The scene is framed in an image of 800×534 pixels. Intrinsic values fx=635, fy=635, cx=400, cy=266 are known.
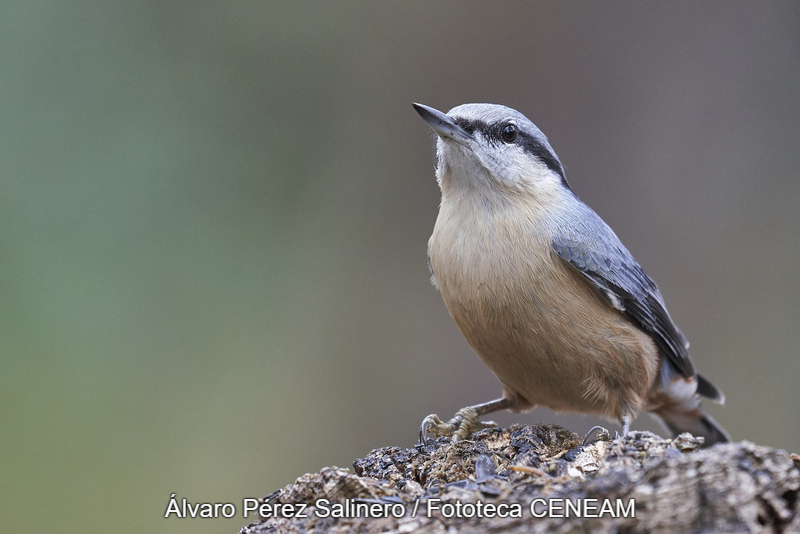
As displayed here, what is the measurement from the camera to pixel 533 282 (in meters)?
2.83

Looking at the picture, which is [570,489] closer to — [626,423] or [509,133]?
[626,423]

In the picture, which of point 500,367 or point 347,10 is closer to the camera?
point 500,367

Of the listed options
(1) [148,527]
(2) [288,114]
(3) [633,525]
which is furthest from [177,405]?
(3) [633,525]

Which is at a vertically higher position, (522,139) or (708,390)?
(522,139)

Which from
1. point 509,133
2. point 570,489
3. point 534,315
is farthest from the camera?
point 509,133

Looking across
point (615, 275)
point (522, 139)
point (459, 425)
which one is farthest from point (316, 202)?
point (615, 275)

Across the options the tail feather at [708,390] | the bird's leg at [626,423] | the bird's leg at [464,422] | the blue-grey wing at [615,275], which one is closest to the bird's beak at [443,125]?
the blue-grey wing at [615,275]

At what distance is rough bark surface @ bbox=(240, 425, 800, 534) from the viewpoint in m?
1.47

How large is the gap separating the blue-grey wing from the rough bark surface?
868 mm

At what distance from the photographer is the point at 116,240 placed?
5.30m

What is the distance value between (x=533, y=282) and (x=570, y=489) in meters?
1.31

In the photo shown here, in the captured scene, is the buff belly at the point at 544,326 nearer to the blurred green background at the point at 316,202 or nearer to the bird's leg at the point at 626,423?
the bird's leg at the point at 626,423

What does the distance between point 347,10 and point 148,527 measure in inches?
192

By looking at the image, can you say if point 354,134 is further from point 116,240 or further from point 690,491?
point 690,491
